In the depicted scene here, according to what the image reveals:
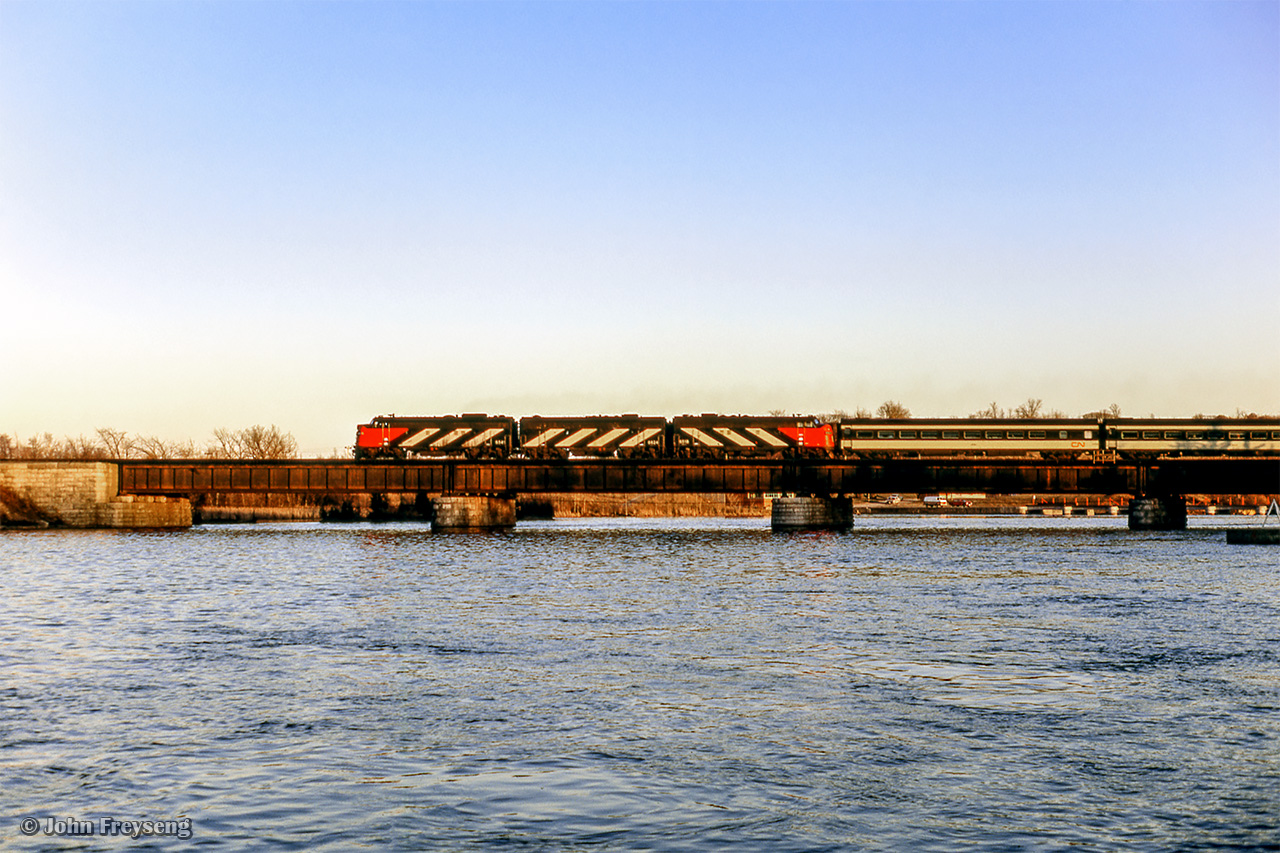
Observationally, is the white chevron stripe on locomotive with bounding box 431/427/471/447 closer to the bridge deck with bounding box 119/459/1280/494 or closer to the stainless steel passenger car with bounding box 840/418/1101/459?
the bridge deck with bounding box 119/459/1280/494

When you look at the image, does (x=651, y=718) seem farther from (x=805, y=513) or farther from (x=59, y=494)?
(x=59, y=494)

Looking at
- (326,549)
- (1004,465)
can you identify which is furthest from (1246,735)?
(1004,465)

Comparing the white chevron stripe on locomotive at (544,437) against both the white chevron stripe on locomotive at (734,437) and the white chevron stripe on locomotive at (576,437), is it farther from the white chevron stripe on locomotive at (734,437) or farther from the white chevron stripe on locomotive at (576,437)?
the white chevron stripe on locomotive at (734,437)

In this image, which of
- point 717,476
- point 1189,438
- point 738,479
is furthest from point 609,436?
A: point 1189,438

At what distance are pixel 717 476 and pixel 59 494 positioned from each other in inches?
2156

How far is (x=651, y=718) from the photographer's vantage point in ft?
62.5

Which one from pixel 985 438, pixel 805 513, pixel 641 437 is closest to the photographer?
pixel 985 438

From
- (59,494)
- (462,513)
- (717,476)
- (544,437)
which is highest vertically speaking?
(544,437)

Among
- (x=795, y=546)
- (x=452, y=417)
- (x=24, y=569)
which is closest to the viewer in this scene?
(x=24, y=569)

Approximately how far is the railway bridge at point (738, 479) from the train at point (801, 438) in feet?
6.25

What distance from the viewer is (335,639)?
96.8 feet

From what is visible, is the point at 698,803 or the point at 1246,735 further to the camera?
the point at 1246,735

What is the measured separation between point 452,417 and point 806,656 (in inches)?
3290

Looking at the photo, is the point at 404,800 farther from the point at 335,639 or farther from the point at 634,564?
the point at 634,564
